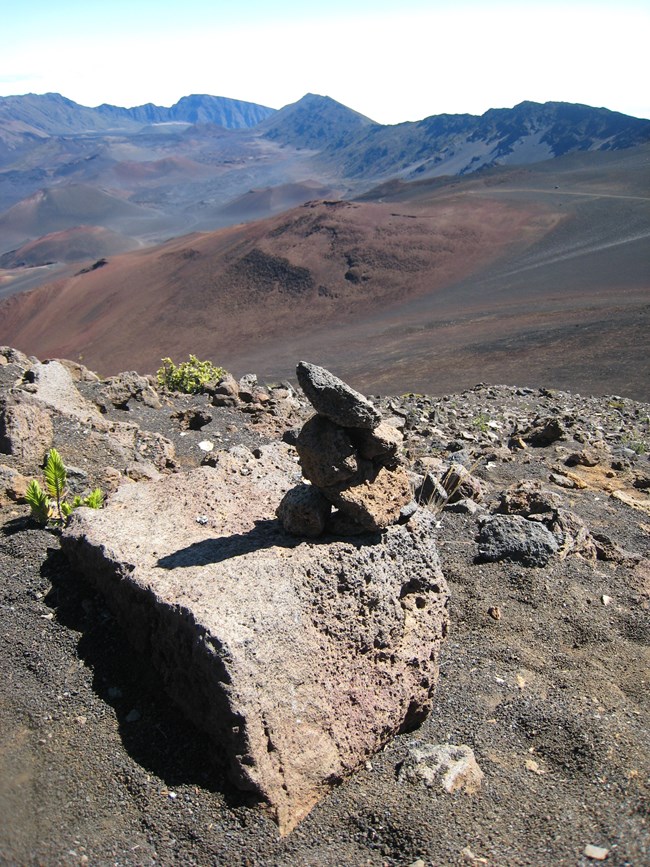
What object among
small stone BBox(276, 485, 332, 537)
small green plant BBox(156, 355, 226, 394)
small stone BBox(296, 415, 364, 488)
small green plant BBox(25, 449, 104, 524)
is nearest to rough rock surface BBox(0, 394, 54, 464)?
small green plant BBox(25, 449, 104, 524)

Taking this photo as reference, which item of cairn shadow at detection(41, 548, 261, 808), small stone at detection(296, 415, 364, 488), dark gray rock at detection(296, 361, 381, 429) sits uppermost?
dark gray rock at detection(296, 361, 381, 429)

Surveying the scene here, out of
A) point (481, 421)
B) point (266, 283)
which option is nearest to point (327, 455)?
point (481, 421)

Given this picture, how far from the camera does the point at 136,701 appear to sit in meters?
3.35

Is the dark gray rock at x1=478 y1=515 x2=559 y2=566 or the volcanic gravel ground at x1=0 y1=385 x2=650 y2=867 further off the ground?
the dark gray rock at x1=478 y1=515 x2=559 y2=566

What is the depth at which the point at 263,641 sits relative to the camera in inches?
120

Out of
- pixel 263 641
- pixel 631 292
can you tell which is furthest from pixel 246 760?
pixel 631 292

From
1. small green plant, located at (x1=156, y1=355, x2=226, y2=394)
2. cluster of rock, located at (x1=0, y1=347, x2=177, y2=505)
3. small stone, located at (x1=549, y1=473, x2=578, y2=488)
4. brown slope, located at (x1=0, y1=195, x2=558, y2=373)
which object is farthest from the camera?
brown slope, located at (x1=0, y1=195, x2=558, y2=373)

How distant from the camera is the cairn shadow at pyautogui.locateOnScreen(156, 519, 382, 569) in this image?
357cm

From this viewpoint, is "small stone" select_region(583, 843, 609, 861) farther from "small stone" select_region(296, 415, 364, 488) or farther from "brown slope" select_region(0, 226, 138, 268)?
"brown slope" select_region(0, 226, 138, 268)

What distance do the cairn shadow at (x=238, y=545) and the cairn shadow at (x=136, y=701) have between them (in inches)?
19.8

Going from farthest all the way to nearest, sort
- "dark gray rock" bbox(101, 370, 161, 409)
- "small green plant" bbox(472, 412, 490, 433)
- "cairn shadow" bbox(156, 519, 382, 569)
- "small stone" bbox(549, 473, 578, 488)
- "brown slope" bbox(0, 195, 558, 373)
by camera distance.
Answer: "brown slope" bbox(0, 195, 558, 373)
"small green plant" bbox(472, 412, 490, 433)
"dark gray rock" bbox(101, 370, 161, 409)
"small stone" bbox(549, 473, 578, 488)
"cairn shadow" bbox(156, 519, 382, 569)

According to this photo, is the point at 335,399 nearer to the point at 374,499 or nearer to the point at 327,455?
the point at 327,455

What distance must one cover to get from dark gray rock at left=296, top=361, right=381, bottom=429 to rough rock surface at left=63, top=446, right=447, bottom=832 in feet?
2.16

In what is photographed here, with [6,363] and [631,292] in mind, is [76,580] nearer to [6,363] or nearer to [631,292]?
[6,363]
